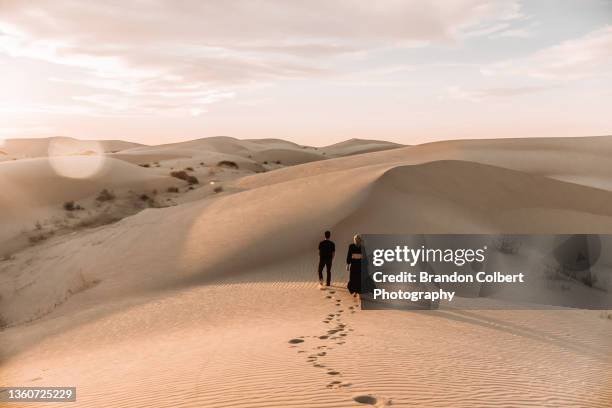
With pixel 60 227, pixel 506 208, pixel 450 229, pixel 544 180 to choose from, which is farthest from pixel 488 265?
pixel 60 227

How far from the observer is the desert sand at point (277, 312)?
20.3 feet

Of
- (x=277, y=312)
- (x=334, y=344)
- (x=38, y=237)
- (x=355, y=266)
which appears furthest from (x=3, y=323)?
(x=38, y=237)

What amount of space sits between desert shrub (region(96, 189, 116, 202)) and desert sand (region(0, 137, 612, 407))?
0.65 m

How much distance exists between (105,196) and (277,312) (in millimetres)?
25560

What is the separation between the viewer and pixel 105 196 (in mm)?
33031

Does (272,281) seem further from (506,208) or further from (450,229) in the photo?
(506,208)

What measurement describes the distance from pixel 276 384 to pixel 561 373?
3.78 meters

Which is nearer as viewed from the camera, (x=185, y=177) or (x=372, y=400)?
(x=372, y=400)

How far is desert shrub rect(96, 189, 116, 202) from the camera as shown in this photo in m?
32.6

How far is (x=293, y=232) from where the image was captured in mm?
17391

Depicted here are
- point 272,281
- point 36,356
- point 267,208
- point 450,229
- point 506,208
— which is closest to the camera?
point 36,356

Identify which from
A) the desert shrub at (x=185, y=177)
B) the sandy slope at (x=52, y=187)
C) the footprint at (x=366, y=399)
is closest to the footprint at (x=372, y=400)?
the footprint at (x=366, y=399)

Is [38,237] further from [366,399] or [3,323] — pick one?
[366,399]

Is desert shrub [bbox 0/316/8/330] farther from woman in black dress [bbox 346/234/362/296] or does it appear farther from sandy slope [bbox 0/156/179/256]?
sandy slope [bbox 0/156/179/256]
